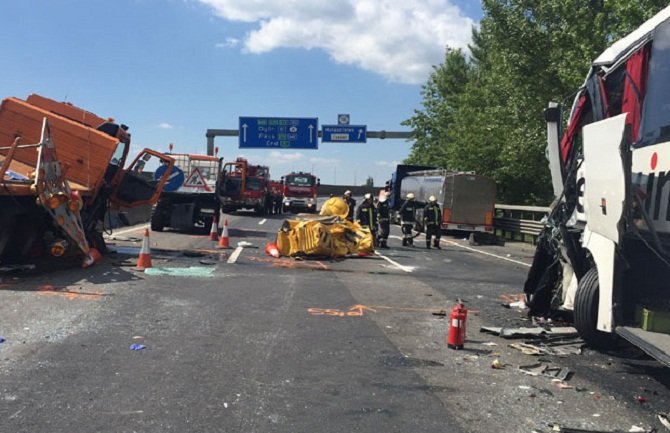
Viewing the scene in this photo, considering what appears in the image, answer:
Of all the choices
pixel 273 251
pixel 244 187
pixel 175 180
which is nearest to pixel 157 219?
pixel 175 180

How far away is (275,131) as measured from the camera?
138 ft

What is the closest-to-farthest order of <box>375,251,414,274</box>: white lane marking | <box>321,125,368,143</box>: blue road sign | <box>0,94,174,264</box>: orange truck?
<box>0,94,174,264</box>: orange truck < <box>375,251,414,274</box>: white lane marking < <box>321,125,368,143</box>: blue road sign

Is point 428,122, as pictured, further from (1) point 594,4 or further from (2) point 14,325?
(2) point 14,325

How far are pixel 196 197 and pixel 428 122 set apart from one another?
85.8 ft

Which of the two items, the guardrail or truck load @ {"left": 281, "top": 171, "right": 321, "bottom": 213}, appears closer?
the guardrail

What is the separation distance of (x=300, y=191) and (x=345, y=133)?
619 centimetres

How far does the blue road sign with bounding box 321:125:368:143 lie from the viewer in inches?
1660

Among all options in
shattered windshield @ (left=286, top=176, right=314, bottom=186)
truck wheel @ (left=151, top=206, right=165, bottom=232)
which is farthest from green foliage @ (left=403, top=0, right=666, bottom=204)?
shattered windshield @ (left=286, top=176, right=314, bottom=186)

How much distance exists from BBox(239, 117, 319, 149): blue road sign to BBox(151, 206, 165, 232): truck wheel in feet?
77.2

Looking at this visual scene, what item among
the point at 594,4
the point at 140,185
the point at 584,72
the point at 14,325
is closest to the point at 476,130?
the point at 594,4

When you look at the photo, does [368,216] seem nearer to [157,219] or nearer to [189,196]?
[189,196]

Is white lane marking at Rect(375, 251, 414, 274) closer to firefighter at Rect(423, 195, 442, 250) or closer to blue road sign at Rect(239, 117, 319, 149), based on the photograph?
firefighter at Rect(423, 195, 442, 250)

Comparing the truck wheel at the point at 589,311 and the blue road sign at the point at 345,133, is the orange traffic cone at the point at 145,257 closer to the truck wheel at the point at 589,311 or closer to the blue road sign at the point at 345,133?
the truck wheel at the point at 589,311

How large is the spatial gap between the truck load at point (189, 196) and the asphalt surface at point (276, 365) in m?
9.11
